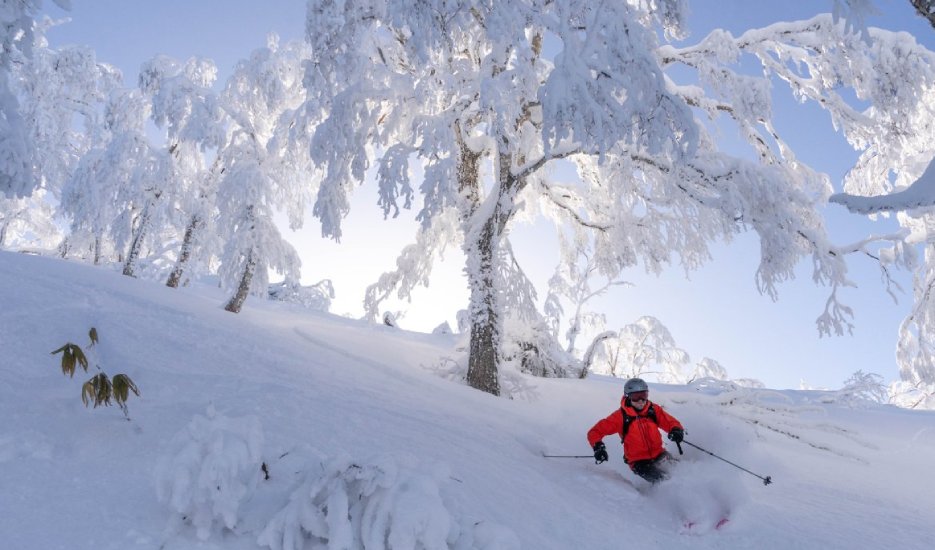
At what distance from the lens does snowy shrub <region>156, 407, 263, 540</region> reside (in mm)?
1928

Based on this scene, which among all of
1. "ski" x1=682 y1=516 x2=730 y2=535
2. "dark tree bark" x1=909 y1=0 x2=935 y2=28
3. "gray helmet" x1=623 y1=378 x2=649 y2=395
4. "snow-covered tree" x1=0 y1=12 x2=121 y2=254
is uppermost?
"snow-covered tree" x1=0 y1=12 x2=121 y2=254

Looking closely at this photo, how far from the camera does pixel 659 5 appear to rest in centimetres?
546

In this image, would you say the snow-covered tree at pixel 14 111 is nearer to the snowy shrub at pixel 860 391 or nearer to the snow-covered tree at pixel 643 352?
the snowy shrub at pixel 860 391

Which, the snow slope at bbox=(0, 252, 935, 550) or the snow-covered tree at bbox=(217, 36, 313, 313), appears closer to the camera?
the snow slope at bbox=(0, 252, 935, 550)

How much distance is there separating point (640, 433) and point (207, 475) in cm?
360

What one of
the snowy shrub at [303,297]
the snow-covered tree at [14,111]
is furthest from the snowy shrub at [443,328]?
the snow-covered tree at [14,111]

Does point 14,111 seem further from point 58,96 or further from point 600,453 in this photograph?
point 58,96

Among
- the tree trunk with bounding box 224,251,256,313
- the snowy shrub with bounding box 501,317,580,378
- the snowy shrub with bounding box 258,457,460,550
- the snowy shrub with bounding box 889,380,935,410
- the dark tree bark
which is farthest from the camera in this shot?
the snowy shrub with bounding box 889,380,935,410

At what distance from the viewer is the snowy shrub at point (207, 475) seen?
1.93 meters

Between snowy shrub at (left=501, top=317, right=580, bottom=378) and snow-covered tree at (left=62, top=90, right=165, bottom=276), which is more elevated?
snow-covered tree at (left=62, top=90, right=165, bottom=276)

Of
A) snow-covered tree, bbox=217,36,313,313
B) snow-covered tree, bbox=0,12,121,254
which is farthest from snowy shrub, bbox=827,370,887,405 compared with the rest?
snow-covered tree, bbox=0,12,121,254

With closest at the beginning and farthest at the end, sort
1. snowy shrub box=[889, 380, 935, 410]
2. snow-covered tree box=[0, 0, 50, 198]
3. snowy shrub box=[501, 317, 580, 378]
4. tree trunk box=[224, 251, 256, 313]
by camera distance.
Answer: snow-covered tree box=[0, 0, 50, 198] < snowy shrub box=[501, 317, 580, 378] < tree trunk box=[224, 251, 256, 313] < snowy shrub box=[889, 380, 935, 410]

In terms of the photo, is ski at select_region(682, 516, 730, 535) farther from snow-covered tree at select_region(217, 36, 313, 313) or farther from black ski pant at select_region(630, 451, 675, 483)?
snow-covered tree at select_region(217, 36, 313, 313)

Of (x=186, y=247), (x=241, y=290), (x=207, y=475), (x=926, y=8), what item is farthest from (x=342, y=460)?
(x=186, y=247)
